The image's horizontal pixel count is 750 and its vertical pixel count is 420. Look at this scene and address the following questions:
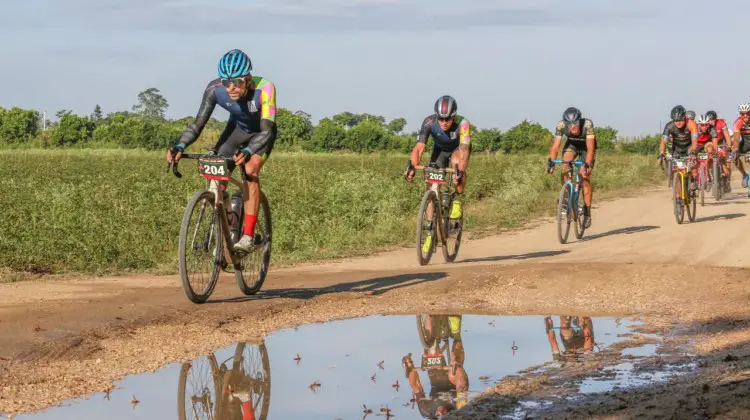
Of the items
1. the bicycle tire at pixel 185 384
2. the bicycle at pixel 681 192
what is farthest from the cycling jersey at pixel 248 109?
the bicycle at pixel 681 192

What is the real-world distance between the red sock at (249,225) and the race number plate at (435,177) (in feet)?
14.0

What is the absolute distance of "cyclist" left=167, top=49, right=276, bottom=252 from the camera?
9.78 meters

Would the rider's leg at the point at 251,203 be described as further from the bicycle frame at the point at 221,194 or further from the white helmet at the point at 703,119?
the white helmet at the point at 703,119

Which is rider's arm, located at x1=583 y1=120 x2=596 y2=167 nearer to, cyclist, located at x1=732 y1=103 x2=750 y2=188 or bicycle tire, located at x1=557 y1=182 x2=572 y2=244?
bicycle tire, located at x1=557 y1=182 x2=572 y2=244

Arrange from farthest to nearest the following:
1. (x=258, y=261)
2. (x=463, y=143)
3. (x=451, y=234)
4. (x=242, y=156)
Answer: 1. (x=451, y=234)
2. (x=463, y=143)
3. (x=258, y=261)
4. (x=242, y=156)

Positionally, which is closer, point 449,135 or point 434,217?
point 449,135

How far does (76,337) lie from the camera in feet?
27.4

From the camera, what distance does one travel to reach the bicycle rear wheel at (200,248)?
946cm

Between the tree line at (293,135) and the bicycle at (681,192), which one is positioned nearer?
the bicycle at (681,192)

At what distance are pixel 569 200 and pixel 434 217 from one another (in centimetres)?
381

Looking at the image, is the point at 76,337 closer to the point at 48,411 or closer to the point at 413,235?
the point at 48,411

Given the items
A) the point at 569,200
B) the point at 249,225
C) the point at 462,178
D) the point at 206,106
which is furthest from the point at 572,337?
the point at 569,200

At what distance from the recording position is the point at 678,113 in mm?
21500

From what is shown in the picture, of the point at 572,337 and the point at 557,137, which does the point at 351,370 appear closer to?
the point at 572,337
